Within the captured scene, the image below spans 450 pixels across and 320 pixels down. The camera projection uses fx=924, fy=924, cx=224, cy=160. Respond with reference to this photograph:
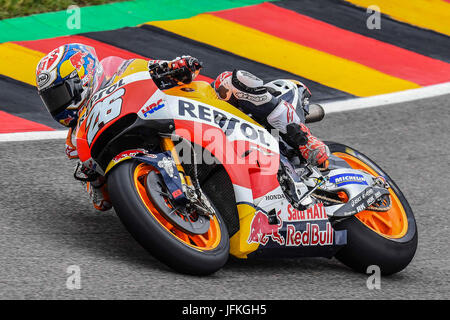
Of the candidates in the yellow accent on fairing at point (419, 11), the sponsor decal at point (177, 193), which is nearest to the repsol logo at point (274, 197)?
the sponsor decal at point (177, 193)

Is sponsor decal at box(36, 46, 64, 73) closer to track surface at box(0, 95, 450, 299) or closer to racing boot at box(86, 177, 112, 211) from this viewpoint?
racing boot at box(86, 177, 112, 211)

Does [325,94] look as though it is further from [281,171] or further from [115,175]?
[115,175]

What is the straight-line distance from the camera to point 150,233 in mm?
4691

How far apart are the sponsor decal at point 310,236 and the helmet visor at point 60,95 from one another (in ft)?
4.65

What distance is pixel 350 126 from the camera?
318 inches

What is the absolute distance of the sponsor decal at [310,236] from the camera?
5.23 metres

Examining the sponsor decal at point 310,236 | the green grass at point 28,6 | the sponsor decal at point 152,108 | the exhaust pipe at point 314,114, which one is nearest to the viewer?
the sponsor decal at point 152,108

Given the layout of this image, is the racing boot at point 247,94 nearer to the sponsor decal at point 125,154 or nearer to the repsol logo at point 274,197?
the repsol logo at point 274,197

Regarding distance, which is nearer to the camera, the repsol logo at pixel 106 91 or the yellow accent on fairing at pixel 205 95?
the repsol logo at pixel 106 91

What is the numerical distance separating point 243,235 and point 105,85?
45.7 inches

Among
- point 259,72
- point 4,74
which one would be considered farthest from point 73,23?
point 259,72

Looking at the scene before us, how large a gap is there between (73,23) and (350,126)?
300cm

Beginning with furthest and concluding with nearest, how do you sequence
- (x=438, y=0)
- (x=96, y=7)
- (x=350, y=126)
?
(x=438, y=0)
(x=96, y=7)
(x=350, y=126)

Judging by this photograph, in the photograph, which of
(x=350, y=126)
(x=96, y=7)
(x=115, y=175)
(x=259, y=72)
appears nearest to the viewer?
(x=115, y=175)
